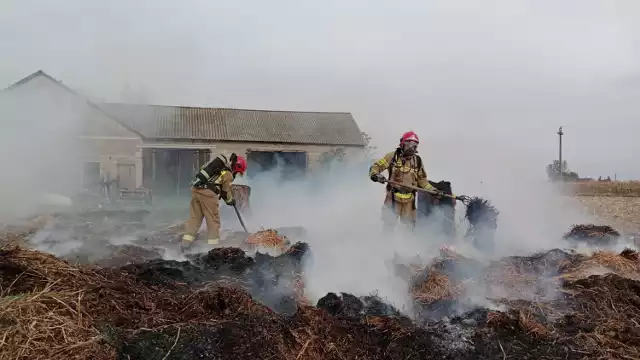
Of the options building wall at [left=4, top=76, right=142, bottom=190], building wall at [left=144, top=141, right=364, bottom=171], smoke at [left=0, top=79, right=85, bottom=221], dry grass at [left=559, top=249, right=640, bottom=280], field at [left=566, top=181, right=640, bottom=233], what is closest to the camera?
dry grass at [left=559, top=249, right=640, bottom=280]

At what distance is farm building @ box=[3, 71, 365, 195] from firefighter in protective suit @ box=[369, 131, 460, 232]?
32.8 feet

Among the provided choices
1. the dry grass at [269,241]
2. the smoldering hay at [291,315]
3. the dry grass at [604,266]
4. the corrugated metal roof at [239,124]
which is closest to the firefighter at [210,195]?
the dry grass at [269,241]

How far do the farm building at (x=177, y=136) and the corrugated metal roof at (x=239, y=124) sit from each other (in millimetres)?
44

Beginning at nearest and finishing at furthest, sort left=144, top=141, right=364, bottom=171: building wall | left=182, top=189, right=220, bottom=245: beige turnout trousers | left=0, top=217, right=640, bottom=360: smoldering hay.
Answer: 1. left=0, top=217, right=640, bottom=360: smoldering hay
2. left=182, top=189, right=220, bottom=245: beige turnout trousers
3. left=144, top=141, right=364, bottom=171: building wall

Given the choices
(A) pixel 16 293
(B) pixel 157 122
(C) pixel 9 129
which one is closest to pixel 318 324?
(A) pixel 16 293

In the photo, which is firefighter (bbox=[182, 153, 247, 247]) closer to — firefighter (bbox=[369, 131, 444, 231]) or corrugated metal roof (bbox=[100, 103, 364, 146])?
firefighter (bbox=[369, 131, 444, 231])

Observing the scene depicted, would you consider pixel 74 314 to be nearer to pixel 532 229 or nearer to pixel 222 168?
pixel 222 168

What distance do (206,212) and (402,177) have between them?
3.12m

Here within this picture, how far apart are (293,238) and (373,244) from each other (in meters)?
1.79

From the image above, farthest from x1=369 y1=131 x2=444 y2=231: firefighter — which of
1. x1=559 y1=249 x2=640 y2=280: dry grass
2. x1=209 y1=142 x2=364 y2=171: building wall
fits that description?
x1=209 y1=142 x2=364 y2=171: building wall

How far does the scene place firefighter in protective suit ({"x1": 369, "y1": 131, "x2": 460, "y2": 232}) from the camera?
24.6 ft

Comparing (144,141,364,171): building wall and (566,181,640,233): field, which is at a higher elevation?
(144,141,364,171): building wall

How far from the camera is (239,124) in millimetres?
24734

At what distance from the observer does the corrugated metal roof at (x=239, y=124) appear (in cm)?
2205
